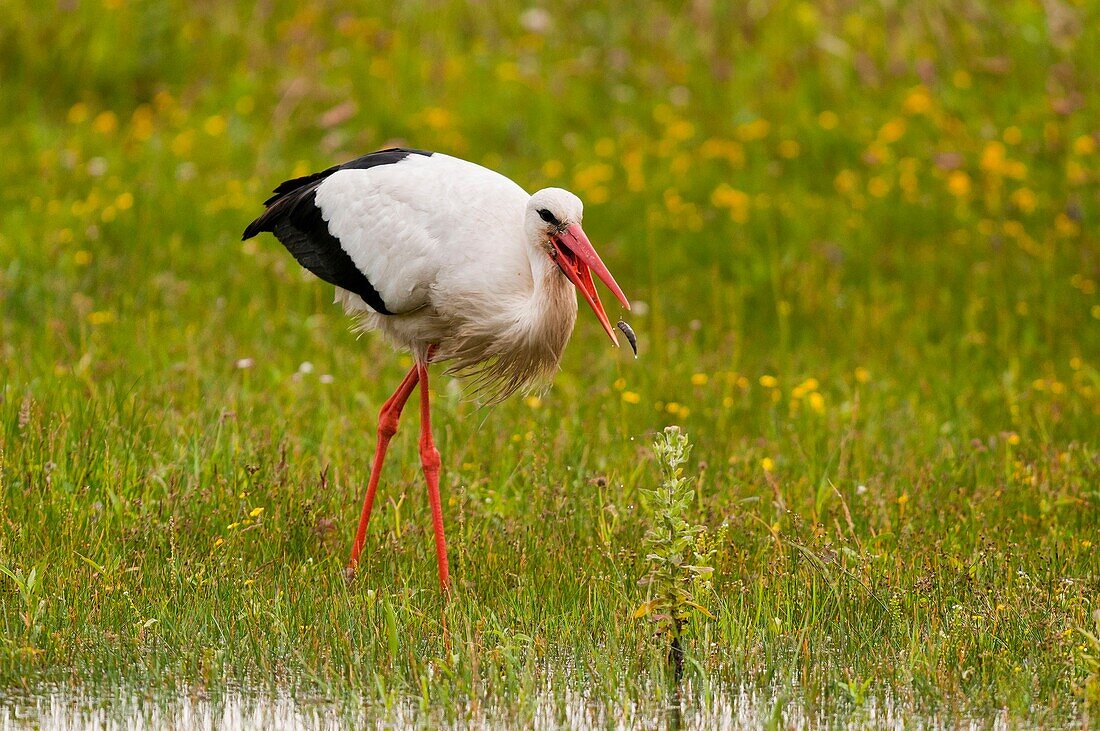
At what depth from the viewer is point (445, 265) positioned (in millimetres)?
4863

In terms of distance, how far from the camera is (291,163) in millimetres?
9180

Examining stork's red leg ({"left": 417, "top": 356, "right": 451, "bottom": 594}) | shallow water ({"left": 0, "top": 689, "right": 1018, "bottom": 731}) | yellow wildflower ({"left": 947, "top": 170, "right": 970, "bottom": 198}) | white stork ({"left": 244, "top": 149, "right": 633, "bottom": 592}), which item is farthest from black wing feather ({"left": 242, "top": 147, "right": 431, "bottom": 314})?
yellow wildflower ({"left": 947, "top": 170, "right": 970, "bottom": 198})

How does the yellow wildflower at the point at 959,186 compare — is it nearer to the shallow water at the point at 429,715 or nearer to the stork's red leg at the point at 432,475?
the stork's red leg at the point at 432,475

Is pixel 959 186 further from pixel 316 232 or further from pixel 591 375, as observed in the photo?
pixel 316 232

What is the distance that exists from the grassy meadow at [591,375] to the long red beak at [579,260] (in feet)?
2.51

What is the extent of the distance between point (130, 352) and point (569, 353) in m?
2.02

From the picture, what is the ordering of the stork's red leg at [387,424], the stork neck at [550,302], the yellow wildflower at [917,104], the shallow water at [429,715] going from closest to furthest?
the shallow water at [429,715]
the stork neck at [550,302]
the stork's red leg at [387,424]
the yellow wildflower at [917,104]

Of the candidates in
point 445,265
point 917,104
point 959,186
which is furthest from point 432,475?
point 917,104

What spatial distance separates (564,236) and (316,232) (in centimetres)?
121

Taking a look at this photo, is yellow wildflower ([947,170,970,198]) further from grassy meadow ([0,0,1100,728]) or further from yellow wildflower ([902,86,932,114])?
yellow wildflower ([902,86,932,114])

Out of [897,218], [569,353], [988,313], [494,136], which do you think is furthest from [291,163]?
[988,313]

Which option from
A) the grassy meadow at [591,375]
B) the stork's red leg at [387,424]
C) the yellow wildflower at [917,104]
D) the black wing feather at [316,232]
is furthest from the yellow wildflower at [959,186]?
the stork's red leg at [387,424]

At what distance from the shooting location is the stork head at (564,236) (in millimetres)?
4508

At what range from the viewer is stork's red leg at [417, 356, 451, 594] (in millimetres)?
4707
